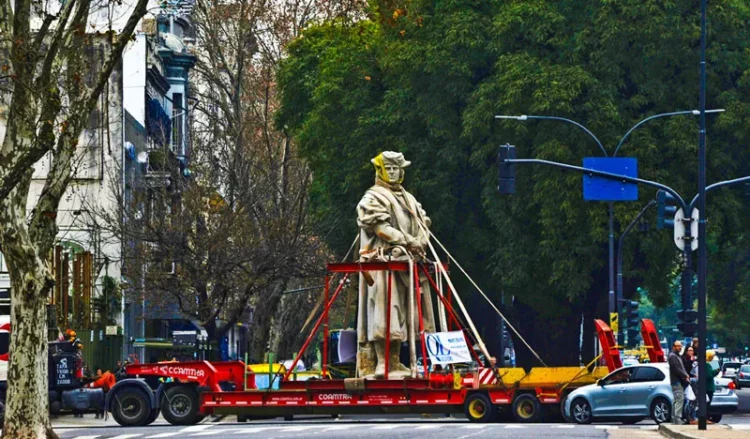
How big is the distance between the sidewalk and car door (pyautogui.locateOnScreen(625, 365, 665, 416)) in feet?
11.9

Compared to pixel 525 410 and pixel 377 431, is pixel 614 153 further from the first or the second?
pixel 377 431

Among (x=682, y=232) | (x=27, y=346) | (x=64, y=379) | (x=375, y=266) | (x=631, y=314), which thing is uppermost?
(x=682, y=232)

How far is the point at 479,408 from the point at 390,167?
199 inches

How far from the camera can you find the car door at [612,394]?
34844 millimetres

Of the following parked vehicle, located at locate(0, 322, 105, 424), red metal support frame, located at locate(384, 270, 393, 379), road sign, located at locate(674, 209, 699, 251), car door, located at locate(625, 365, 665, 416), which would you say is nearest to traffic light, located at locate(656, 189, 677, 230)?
road sign, located at locate(674, 209, 699, 251)

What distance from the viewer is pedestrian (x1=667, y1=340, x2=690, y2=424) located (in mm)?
32406

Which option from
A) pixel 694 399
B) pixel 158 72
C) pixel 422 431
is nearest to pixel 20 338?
pixel 422 431

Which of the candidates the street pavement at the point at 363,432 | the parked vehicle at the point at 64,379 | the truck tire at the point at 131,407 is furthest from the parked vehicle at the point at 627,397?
the parked vehicle at the point at 64,379

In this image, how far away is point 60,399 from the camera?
37062 millimetres

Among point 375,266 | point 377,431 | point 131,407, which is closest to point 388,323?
point 375,266

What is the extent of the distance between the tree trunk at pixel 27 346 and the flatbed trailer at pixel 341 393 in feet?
34.8

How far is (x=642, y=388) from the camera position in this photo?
35125mm

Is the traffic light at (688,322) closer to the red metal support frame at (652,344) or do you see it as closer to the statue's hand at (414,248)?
the red metal support frame at (652,344)

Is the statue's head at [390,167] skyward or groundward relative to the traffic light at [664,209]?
skyward
